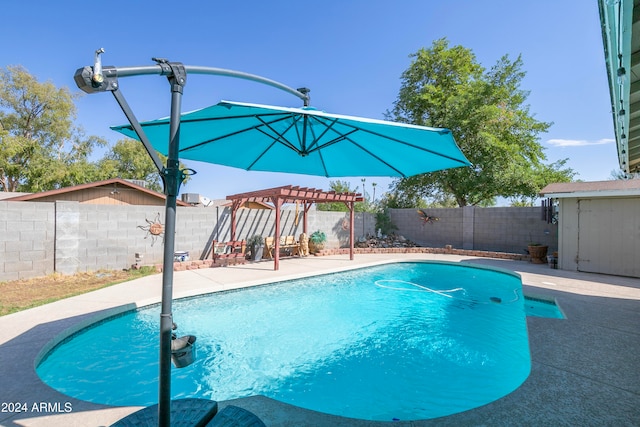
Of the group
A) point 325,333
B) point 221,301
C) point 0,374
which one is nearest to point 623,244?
point 325,333

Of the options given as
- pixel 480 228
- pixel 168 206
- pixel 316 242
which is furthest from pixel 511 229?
pixel 168 206

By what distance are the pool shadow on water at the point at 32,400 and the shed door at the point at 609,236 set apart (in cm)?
1082

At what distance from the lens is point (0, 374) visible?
9.13 ft

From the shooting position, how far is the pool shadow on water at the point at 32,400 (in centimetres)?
215

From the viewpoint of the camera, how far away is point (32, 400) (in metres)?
2.39

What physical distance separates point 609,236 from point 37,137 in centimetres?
3194

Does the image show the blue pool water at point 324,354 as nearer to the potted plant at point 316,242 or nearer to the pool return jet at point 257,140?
the pool return jet at point 257,140

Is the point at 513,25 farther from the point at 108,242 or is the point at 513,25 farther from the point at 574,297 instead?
the point at 108,242

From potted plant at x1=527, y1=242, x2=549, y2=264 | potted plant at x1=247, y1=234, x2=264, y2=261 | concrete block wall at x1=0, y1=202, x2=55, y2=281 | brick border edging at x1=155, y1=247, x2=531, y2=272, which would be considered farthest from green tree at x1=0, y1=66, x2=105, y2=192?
potted plant at x1=527, y1=242, x2=549, y2=264

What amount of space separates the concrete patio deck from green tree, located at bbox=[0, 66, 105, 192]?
19.8 meters

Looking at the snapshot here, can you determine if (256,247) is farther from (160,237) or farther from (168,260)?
(168,260)

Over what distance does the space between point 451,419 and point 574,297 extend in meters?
5.14

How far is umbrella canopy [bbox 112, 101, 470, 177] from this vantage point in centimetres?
266

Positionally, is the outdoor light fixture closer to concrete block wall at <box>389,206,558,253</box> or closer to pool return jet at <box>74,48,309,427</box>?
pool return jet at <box>74,48,309,427</box>
